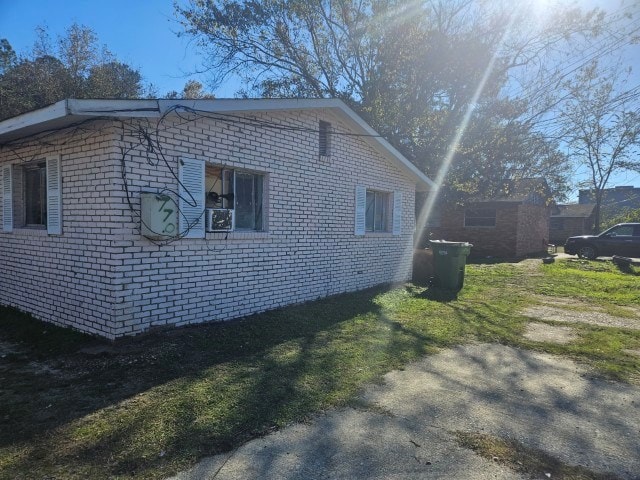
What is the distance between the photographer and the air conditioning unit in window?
243 inches

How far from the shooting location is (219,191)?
6664 millimetres

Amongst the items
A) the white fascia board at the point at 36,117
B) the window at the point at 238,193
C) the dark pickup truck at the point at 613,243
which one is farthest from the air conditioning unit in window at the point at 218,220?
the dark pickup truck at the point at 613,243

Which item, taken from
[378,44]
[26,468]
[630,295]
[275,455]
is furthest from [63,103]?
[378,44]

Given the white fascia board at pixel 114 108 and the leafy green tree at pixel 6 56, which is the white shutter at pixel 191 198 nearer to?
the white fascia board at pixel 114 108

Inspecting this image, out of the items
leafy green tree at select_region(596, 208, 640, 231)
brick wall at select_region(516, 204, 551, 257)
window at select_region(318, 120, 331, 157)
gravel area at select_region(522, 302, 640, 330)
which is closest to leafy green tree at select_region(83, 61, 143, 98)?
window at select_region(318, 120, 331, 157)

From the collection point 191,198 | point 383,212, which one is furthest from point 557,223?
point 191,198

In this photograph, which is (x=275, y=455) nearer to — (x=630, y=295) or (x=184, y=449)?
(x=184, y=449)

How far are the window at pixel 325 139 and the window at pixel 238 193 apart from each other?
1.87 m

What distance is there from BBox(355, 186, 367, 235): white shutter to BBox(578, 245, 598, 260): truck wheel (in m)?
16.8

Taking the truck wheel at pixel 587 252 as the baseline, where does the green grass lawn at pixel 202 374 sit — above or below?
below

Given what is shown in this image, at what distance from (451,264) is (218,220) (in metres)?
6.79

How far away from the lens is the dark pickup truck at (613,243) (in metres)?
20.0

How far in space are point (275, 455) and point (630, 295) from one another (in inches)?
423

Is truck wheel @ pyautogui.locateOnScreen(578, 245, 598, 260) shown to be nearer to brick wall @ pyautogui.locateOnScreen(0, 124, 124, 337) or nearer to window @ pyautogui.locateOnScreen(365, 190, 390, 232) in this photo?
window @ pyautogui.locateOnScreen(365, 190, 390, 232)
